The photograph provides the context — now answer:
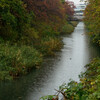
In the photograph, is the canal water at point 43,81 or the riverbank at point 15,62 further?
the riverbank at point 15,62

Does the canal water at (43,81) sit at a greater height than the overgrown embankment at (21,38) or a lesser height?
lesser

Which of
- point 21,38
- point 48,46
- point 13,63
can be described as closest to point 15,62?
point 13,63

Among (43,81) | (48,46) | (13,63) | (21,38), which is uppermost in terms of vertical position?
(21,38)

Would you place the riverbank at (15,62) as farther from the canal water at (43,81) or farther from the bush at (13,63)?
the canal water at (43,81)

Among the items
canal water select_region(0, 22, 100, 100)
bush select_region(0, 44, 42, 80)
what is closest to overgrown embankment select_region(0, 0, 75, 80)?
bush select_region(0, 44, 42, 80)

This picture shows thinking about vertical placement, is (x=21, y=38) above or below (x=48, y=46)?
above

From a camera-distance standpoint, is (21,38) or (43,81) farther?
(21,38)

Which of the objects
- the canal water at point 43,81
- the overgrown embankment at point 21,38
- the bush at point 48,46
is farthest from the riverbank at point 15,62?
the bush at point 48,46

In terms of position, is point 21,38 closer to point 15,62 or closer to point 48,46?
point 48,46

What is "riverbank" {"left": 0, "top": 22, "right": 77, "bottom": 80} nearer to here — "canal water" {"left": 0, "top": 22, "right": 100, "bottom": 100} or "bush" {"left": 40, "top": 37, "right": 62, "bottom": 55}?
"canal water" {"left": 0, "top": 22, "right": 100, "bottom": 100}

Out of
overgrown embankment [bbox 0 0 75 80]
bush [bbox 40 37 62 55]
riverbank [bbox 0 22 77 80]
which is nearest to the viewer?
riverbank [bbox 0 22 77 80]

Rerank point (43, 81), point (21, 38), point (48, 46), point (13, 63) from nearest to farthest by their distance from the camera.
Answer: point (43, 81) < point (13, 63) < point (21, 38) < point (48, 46)

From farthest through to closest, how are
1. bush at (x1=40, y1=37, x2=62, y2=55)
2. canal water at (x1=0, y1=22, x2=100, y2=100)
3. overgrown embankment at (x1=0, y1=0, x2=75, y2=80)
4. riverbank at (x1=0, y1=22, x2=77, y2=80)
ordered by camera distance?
bush at (x1=40, y1=37, x2=62, y2=55)
overgrown embankment at (x1=0, y1=0, x2=75, y2=80)
riverbank at (x1=0, y1=22, x2=77, y2=80)
canal water at (x1=0, y1=22, x2=100, y2=100)

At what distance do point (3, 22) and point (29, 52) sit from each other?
3.15m
